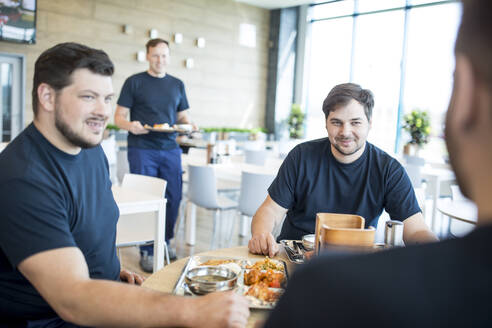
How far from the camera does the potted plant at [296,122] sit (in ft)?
33.2

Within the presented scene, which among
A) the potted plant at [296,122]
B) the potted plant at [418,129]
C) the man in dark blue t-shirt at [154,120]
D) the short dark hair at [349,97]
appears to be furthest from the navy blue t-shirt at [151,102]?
the potted plant at [296,122]

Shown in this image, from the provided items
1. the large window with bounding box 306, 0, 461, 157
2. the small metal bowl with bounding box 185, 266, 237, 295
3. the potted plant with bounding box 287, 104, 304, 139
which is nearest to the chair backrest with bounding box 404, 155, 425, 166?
the large window with bounding box 306, 0, 461, 157

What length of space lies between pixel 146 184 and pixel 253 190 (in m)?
1.09

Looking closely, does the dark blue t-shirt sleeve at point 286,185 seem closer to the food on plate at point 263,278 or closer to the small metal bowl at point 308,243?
the small metal bowl at point 308,243

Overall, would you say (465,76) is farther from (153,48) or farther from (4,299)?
(153,48)

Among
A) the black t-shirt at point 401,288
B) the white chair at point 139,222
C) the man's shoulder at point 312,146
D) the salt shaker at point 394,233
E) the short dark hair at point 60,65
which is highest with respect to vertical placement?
the short dark hair at point 60,65

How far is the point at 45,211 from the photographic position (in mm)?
1130

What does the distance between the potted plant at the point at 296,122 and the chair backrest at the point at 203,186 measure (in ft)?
20.7

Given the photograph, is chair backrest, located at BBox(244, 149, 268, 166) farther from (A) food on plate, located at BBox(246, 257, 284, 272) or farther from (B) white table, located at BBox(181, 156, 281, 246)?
(A) food on plate, located at BBox(246, 257, 284, 272)

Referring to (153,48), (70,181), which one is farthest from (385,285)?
(153,48)

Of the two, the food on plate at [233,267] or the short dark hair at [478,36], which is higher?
the short dark hair at [478,36]

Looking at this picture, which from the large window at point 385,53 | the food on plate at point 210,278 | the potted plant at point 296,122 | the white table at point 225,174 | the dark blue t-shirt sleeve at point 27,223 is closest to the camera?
the dark blue t-shirt sleeve at point 27,223

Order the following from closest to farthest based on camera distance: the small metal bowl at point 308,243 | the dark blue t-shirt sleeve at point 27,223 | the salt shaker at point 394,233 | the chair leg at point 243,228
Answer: the dark blue t-shirt sleeve at point 27,223 < the salt shaker at point 394,233 < the small metal bowl at point 308,243 < the chair leg at point 243,228

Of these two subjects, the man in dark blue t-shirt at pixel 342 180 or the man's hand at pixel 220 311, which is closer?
the man's hand at pixel 220 311
